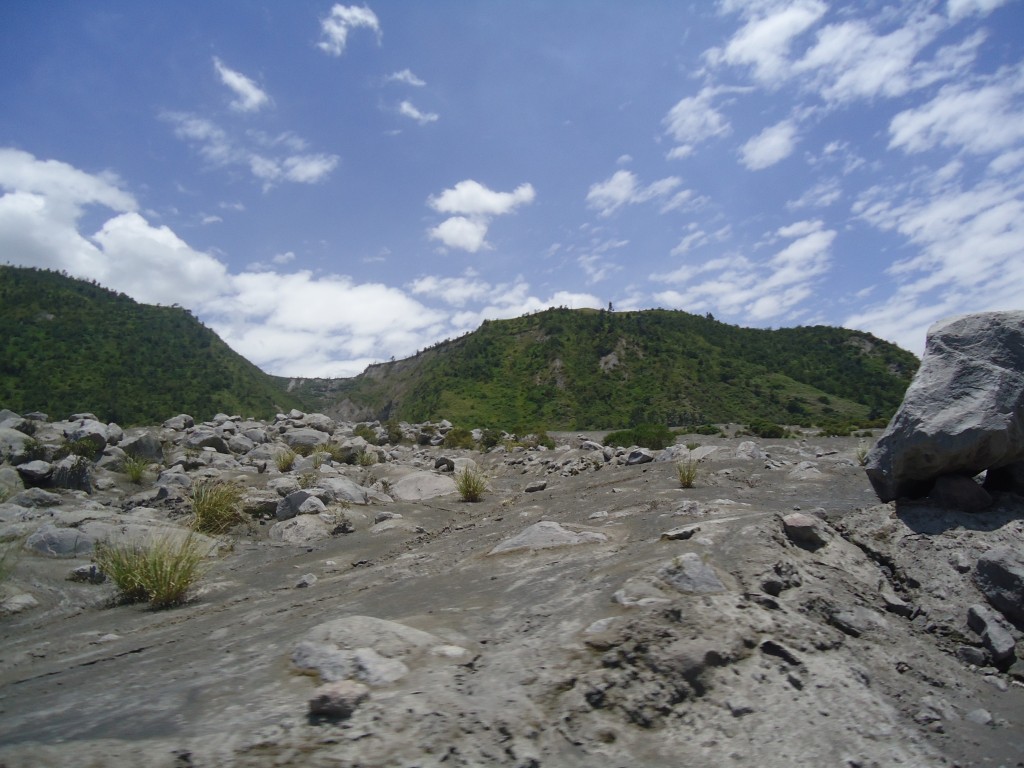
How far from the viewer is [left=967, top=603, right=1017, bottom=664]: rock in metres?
4.21

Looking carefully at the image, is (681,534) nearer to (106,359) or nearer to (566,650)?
(566,650)

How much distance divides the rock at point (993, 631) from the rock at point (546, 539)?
10.6ft

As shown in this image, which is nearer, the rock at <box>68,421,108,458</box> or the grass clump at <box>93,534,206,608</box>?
the grass clump at <box>93,534,206,608</box>

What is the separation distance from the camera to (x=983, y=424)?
562 centimetres

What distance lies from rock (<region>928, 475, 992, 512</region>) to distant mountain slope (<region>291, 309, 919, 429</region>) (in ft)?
182

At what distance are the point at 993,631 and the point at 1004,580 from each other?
57cm

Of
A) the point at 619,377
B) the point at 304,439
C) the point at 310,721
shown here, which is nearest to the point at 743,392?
the point at 619,377

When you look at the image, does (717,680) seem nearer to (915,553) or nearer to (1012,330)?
(915,553)

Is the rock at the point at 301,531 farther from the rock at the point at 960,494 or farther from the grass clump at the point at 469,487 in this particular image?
the rock at the point at 960,494

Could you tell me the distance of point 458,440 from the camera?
2911cm

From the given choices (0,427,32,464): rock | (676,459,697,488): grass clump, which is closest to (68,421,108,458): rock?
(0,427,32,464): rock

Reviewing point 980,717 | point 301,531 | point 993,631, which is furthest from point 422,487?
point 980,717

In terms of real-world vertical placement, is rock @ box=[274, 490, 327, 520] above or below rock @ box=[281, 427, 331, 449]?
below

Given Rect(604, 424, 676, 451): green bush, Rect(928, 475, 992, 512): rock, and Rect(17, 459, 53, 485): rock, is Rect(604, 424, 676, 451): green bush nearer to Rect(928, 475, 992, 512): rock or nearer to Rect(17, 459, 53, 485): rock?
Rect(928, 475, 992, 512): rock
